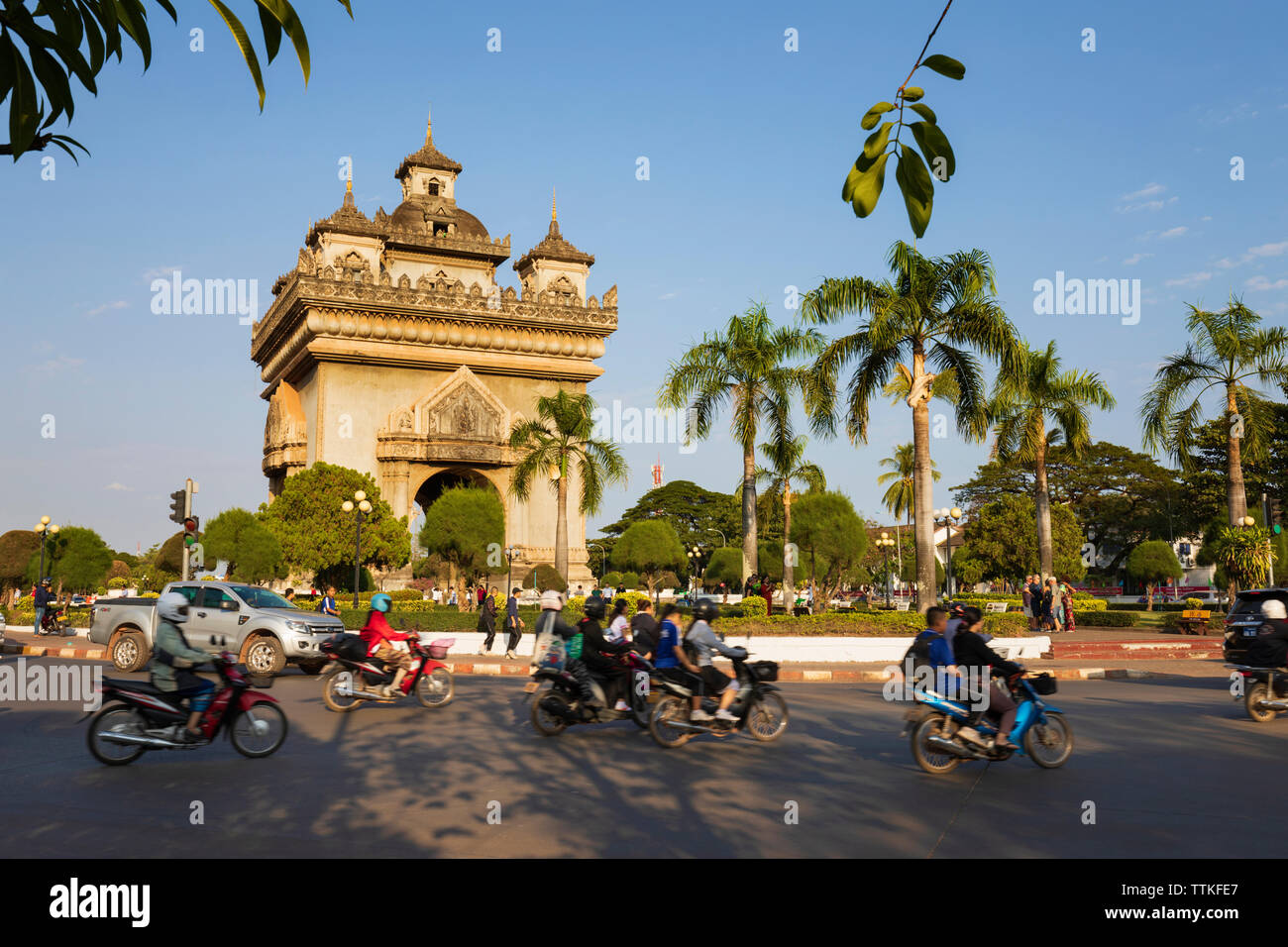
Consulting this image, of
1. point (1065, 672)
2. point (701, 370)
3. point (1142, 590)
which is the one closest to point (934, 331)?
point (701, 370)

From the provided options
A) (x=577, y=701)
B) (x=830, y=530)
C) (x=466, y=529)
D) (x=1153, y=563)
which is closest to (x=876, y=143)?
(x=577, y=701)

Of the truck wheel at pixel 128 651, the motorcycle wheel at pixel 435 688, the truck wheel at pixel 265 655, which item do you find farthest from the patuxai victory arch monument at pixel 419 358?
the motorcycle wheel at pixel 435 688

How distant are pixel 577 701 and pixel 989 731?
185 inches

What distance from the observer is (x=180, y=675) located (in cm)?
989

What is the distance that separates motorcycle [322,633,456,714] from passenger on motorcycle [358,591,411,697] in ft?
0.21

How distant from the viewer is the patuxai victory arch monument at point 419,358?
162 feet

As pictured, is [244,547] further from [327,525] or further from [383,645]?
[383,645]

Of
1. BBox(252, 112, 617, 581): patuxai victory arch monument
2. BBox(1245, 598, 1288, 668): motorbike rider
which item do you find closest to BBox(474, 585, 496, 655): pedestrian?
BBox(1245, 598, 1288, 668): motorbike rider

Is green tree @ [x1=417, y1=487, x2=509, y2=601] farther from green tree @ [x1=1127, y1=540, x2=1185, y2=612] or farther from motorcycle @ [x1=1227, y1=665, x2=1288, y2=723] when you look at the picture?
green tree @ [x1=1127, y1=540, x2=1185, y2=612]

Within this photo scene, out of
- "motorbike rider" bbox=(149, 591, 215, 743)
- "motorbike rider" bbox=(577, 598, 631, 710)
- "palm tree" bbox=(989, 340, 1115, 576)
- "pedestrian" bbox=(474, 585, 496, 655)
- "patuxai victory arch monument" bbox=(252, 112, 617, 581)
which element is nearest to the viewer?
"motorbike rider" bbox=(149, 591, 215, 743)

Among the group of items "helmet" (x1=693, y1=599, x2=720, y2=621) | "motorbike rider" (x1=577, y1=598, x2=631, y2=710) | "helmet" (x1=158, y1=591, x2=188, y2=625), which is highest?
"helmet" (x1=158, y1=591, x2=188, y2=625)

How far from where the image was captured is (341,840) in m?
6.58

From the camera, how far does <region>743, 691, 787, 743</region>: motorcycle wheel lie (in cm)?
1131
